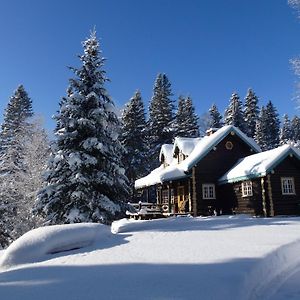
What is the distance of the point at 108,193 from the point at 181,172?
10712 millimetres

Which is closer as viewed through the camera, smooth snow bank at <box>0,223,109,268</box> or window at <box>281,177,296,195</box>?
smooth snow bank at <box>0,223,109,268</box>

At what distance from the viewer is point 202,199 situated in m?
27.9

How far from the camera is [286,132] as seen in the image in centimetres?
6462

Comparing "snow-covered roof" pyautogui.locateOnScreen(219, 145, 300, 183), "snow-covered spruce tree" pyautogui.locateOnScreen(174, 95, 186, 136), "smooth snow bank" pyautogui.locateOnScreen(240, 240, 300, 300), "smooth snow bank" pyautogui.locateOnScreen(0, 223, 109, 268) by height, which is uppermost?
"snow-covered spruce tree" pyautogui.locateOnScreen(174, 95, 186, 136)

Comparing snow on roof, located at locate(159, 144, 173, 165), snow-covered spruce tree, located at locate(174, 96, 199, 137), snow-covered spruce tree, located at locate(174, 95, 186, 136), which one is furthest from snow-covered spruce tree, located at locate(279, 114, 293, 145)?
snow on roof, located at locate(159, 144, 173, 165)

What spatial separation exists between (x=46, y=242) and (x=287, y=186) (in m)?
18.7

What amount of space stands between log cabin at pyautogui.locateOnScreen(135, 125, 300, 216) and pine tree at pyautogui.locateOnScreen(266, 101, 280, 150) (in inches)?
1193

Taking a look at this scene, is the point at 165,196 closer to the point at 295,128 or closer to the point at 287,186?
the point at 287,186

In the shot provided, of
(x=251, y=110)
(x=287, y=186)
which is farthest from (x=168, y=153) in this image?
(x=251, y=110)

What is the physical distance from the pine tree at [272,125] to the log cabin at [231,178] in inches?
1193

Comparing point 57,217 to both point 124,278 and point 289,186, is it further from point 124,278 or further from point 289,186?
point 289,186

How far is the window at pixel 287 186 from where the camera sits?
24.4 meters

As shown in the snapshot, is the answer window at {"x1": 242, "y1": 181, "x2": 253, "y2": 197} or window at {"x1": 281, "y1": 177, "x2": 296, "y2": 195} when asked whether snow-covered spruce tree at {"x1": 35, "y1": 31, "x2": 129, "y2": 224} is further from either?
window at {"x1": 281, "y1": 177, "x2": 296, "y2": 195}

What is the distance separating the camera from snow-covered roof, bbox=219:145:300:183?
77.0ft
